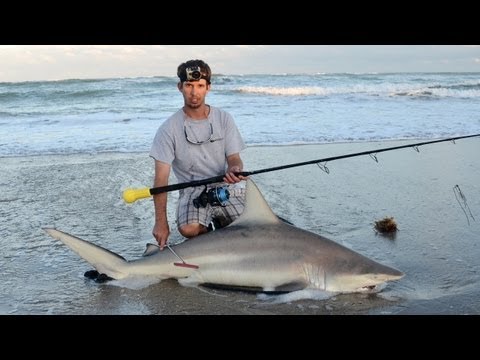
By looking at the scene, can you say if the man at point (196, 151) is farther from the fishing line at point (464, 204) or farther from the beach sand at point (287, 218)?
the fishing line at point (464, 204)

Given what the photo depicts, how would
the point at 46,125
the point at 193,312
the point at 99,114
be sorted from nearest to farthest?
the point at 193,312 → the point at 46,125 → the point at 99,114

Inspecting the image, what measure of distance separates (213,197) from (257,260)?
26.9 inches

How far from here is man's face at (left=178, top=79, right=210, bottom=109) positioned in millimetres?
3654

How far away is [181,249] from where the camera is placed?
10.7ft

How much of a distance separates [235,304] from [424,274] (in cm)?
128

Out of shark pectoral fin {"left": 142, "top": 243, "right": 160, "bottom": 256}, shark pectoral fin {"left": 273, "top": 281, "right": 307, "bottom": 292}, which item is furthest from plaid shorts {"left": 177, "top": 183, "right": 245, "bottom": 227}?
shark pectoral fin {"left": 273, "top": 281, "right": 307, "bottom": 292}

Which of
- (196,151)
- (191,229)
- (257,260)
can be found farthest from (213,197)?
(257,260)

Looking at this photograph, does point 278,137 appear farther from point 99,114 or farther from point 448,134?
point 99,114

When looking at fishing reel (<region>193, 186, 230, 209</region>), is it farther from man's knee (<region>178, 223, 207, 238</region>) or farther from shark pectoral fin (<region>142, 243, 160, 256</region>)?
shark pectoral fin (<region>142, 243, 160, 256</region>)

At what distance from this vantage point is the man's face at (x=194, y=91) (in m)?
3.65

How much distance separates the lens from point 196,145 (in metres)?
3.80

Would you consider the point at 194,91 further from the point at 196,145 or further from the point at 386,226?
the point at 386,226

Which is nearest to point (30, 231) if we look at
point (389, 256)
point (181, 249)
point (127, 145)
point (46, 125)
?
point (181, 249)
